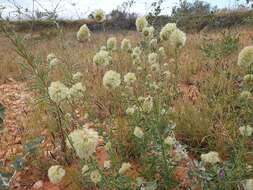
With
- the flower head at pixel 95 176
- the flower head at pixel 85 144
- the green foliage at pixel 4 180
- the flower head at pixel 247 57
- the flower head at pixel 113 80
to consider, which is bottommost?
the flower head at pixel 95 176

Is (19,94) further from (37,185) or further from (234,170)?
(234,170)


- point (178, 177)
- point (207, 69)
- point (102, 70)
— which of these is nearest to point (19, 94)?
point (102, 70)

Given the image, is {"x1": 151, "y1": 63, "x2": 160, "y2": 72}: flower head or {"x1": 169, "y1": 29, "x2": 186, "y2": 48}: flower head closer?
{"x1": 169, "y1": 29, "x2": 186, "y2": 48}: flower head

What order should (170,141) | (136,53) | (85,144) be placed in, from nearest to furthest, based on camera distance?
1. (85,144)
2. (170,141)
3. (136,53)

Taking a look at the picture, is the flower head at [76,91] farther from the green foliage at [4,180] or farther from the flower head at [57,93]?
the green foliage at [4,180]

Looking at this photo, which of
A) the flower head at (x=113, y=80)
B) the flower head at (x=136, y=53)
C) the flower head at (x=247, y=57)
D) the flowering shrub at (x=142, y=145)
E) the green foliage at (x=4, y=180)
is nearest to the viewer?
the green foliage at (x=4, y=180)

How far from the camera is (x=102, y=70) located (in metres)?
6.11

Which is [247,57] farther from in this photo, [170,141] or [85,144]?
[85,144]

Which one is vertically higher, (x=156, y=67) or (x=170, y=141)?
(x=156, y=67)

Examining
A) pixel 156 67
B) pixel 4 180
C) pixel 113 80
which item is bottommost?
pixel 4 180

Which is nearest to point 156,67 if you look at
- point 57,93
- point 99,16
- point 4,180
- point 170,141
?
point 99,16

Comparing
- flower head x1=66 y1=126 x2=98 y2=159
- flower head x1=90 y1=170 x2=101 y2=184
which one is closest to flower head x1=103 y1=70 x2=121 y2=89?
flower head x1=90 y1=170 x2=101 y2=184

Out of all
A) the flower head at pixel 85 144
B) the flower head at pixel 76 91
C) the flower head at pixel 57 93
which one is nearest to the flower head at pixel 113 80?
the flower head at pixel 76 91

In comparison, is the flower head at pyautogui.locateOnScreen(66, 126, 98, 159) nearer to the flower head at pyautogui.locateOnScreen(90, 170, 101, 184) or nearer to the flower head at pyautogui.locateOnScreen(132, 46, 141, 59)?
the flower head at pyautogui.locateOnScreen(90, 170, 101, 184)
